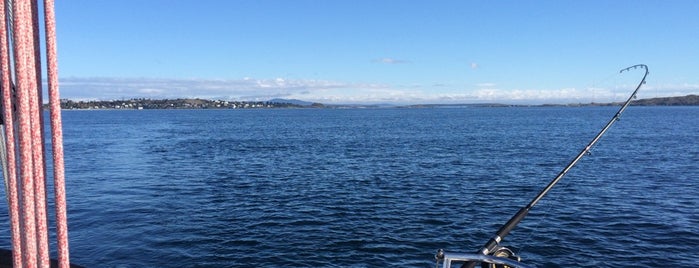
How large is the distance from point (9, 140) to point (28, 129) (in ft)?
0.98

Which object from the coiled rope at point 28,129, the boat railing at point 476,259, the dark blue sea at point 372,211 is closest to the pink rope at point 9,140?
the coiled rope at point 28,129

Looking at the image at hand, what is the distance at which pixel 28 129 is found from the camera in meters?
3.95

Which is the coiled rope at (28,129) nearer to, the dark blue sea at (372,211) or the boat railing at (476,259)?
the boat railing at (476,259)

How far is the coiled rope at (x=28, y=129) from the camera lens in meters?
3.82

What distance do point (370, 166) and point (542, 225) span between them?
2020cm

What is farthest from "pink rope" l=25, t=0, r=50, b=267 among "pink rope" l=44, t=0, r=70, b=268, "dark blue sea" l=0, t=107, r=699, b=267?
"dark blue sea" l=0, t=107, r=699, b=267

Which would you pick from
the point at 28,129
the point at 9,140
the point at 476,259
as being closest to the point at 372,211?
the point at 476,259

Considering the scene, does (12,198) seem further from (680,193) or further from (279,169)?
(279,169)

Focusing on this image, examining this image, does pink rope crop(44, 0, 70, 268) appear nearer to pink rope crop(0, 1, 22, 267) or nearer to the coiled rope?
the coiled rope

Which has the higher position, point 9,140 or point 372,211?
point 9,140

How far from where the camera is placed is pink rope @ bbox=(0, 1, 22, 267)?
3859 mm

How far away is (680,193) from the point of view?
1110 inches

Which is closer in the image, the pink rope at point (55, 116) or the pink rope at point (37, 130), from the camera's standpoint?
the pink rope at point (55, 116)

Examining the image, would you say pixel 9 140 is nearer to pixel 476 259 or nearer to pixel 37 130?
pixel 37 130
